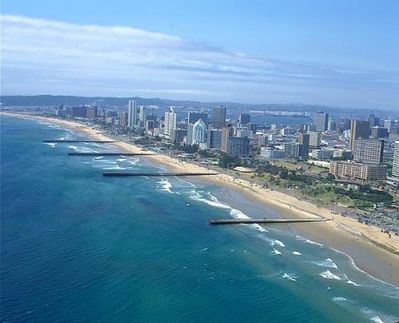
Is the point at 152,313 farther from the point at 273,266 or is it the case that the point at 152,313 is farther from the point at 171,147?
the point at 171,147

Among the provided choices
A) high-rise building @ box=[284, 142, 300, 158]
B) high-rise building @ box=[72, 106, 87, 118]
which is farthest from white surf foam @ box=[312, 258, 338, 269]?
high-rise building @ box=[72, 106, 87, 118]

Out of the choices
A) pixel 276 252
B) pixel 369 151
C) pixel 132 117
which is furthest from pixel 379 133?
pixel 276 252

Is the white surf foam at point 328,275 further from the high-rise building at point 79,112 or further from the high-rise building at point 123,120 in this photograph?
the high-rise building at point 79,112

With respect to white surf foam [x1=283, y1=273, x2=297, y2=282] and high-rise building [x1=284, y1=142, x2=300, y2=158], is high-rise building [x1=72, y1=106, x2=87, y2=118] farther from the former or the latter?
white surf foam [x1=283, y1=273, x2=297, y2=282]

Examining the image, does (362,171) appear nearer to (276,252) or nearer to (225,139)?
(225,139)

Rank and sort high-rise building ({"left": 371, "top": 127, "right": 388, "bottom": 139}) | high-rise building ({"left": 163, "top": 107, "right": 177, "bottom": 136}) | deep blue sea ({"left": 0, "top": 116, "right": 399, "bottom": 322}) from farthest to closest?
1. high-rise building ({"left": 371, "top": 127, "right": 388, "bottom": 139})
2. high-rise building ({"left": 163, "top": 107, "right": 177, "bottom": 136})
3. deep blue sea ({"left": 0, "top": 116, "right": 399, "bottom": 322})

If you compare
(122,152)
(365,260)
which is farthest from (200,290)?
(122,152)
